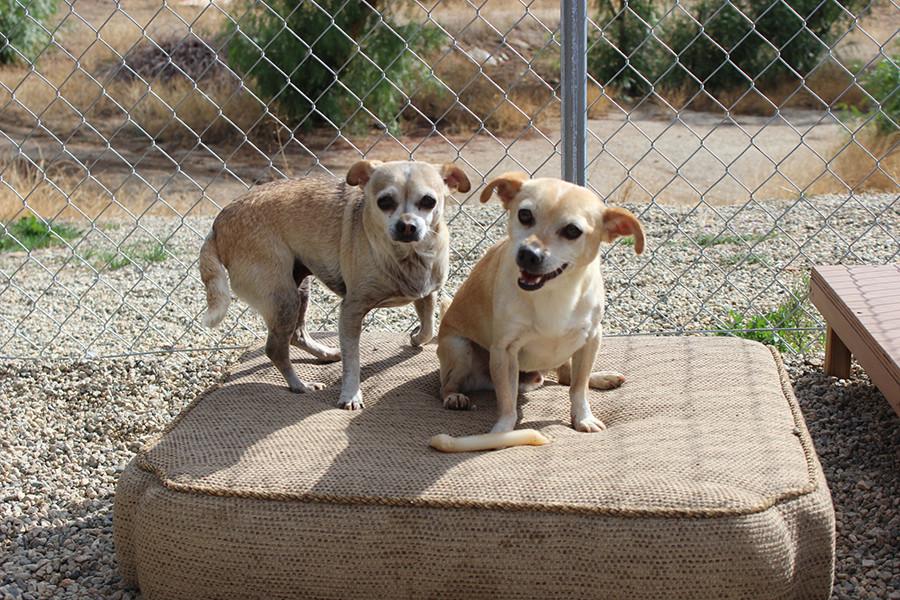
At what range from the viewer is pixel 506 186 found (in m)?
3.05

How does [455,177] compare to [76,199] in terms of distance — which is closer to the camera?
[455,177]

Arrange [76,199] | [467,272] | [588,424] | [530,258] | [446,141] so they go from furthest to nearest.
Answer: [76,199], [446,141], [467,272], [588,424], [530,258]

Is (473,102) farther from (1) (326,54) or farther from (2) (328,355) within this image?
(2) (328,355)

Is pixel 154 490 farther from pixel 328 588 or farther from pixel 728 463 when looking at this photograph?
pixel 728 463

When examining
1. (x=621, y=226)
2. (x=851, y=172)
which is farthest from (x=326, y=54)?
(x=621, y=226)

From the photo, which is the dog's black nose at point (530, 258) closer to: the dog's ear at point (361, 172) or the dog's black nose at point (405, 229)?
the dog's black nose at point (405, 229)

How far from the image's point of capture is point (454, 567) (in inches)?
101

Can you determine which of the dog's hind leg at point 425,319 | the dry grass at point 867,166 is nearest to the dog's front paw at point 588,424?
the dog's hind leg at point 425,319

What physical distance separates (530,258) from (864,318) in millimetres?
1374

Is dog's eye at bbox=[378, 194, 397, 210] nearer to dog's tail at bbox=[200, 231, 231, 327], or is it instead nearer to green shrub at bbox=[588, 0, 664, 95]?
dog's tail at bbox=[200, 231, 231, 327]

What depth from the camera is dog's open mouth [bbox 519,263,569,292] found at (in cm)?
286

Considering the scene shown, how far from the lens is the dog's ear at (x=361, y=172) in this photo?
3.45m

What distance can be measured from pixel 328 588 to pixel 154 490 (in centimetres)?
53

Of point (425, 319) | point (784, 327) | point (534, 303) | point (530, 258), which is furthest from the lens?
point (784, 327)
